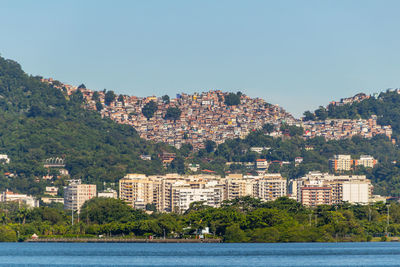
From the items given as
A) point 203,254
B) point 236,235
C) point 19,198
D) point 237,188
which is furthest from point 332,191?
point 203,254

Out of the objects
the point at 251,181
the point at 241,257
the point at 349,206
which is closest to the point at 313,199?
the point at 251,181

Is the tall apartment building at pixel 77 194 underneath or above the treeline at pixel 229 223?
above

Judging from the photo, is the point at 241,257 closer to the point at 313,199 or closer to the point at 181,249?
the point at 181,249

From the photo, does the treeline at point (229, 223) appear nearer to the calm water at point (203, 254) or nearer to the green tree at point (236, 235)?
the green tree at point (236, 235)

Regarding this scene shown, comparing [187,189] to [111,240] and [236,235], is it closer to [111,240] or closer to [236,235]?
[111,240]

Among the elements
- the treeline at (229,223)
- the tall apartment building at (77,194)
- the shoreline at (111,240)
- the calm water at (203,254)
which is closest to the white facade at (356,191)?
the tall apartment building at (77,194)

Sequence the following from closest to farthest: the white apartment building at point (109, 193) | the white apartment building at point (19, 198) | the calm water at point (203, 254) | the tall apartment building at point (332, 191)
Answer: the calm water at point (203, 254)
the white apartment building at point (19, 198)
the white apartment building at point (109, 193)
the tall apartment building at point (332, 191)
